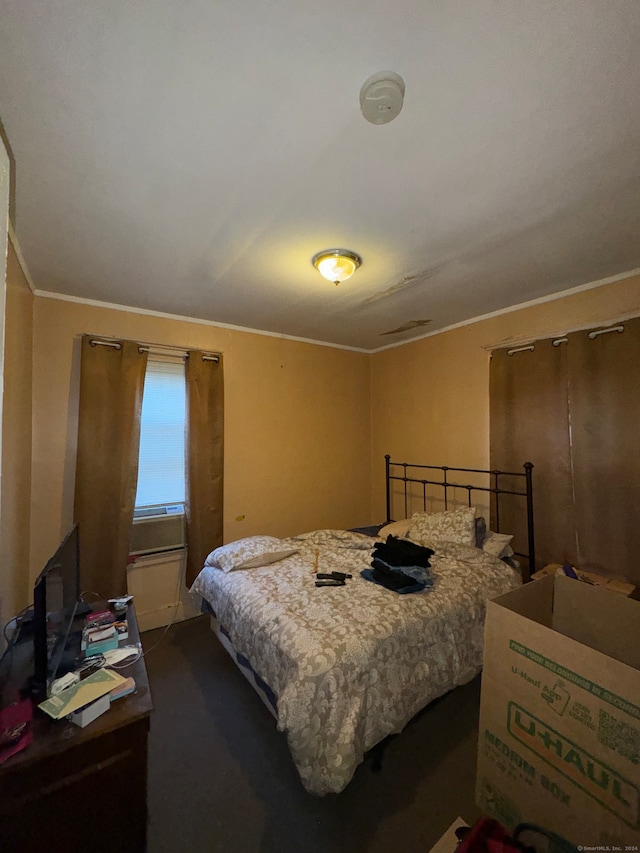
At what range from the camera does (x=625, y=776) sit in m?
0.93

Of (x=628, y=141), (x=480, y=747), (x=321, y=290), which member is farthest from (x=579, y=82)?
(x=480, y=747)

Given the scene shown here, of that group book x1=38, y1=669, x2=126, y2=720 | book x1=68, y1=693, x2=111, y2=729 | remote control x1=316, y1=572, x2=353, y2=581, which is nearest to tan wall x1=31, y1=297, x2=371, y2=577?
remote control x1=316, y1=572, x2=353, y2=581

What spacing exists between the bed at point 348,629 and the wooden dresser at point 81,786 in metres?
0.54

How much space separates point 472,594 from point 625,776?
1060 millimetres

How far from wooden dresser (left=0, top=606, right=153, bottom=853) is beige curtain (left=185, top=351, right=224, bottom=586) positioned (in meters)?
1.68

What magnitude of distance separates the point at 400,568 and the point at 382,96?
2.20m

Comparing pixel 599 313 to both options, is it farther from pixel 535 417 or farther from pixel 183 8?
pixel 183 8

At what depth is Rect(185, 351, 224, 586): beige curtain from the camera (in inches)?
115

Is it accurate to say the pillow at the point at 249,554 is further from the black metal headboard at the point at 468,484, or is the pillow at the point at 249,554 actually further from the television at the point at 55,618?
the black metal headboard at the point at 468,484

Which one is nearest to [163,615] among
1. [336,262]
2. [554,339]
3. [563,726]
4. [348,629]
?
[348,629]

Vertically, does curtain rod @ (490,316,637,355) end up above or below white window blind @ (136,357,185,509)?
above

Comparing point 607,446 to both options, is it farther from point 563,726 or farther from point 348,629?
point 348,629

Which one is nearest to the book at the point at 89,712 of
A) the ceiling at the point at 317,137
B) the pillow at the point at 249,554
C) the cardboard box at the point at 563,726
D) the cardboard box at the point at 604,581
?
the pillow at the point at 249,554

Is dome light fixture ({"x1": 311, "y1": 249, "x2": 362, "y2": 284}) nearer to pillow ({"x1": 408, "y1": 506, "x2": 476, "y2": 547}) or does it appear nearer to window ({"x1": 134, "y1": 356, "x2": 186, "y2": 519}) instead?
window ({"x1": 134, "y1": 356, "x2": 186, "y2": 519})
